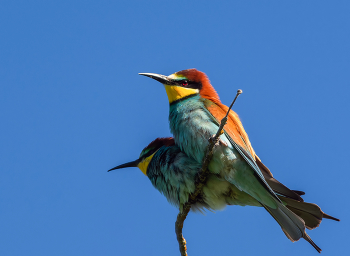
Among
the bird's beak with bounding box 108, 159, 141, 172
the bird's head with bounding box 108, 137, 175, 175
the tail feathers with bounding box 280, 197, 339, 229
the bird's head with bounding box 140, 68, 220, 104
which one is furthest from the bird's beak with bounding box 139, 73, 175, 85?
the tail feathers with bounding box 280, 197, 339, 229

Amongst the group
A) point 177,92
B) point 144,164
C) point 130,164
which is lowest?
point 144,164

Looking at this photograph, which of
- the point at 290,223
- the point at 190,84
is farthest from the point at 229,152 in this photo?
the point at 190,84

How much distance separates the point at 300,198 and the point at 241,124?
0.64 meters

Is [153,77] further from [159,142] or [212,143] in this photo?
[212,143]

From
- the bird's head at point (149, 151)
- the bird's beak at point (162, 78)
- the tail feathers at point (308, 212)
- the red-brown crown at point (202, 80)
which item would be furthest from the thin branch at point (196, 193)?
the bird's beak at point (162, 78)

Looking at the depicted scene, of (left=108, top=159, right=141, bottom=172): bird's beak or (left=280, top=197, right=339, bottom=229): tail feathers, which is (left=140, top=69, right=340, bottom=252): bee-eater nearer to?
(left=280, top=197, right=339, bottom=229): tail feathers

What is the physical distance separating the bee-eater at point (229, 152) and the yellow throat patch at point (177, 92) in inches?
4.2

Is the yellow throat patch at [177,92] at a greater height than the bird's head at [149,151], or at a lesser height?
greater

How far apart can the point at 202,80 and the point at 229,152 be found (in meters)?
0.76

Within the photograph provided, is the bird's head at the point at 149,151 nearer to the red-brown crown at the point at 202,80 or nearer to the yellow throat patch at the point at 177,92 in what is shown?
the yellow throat patch at the point at 177,92

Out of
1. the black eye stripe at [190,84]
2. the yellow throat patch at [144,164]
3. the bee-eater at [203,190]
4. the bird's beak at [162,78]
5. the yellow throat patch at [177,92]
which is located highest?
the bird's beak at [162,78]

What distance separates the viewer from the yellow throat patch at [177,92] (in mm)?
3158

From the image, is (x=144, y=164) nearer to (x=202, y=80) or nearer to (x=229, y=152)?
(x=202, y=80)

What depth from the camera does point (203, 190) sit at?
2.89 m
